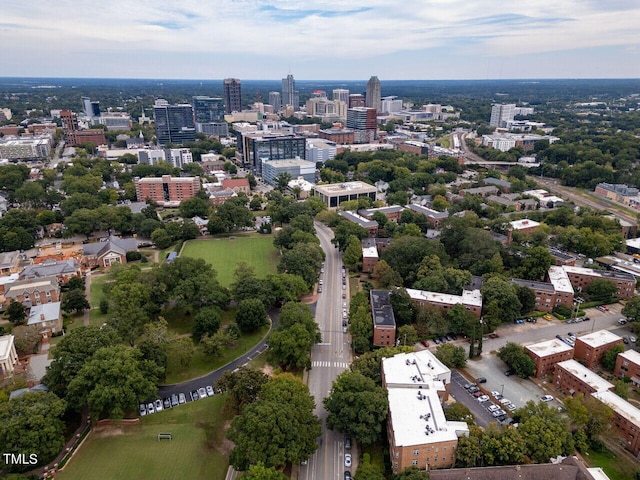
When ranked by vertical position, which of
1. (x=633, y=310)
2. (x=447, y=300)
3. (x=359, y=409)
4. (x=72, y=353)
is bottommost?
(x=359, y=409)

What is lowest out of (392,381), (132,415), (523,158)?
(132,415)

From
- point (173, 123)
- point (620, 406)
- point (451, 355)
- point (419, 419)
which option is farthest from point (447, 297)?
point (173, 123)

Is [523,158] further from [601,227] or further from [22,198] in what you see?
[22,198]

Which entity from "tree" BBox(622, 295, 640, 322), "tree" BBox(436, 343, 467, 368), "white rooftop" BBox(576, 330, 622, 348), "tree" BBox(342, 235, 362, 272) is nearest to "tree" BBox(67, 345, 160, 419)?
"tree" BBox(436, 343, 467, 368)

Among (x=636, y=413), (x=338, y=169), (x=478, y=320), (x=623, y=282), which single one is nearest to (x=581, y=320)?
(x=623, y=282)

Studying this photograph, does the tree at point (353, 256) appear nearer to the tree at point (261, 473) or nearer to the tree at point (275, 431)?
the tree at point (275, 431)

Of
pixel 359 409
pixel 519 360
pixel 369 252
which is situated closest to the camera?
pixel 359 409

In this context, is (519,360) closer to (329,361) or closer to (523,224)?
(329,361)
